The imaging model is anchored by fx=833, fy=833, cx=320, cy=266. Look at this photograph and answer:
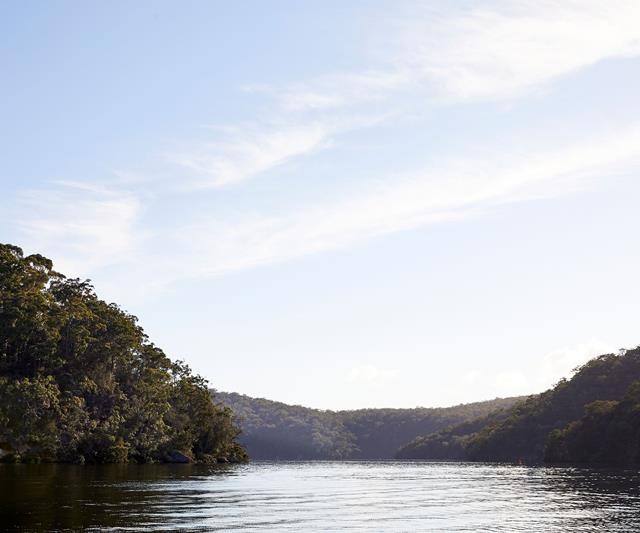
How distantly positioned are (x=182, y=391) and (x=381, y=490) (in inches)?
4633

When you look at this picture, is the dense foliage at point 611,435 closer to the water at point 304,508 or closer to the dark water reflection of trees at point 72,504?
the water at point 304,508

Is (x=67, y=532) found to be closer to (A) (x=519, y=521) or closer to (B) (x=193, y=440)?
(A) (x=519, y=521)

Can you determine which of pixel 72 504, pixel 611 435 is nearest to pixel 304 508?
pixel 72 504

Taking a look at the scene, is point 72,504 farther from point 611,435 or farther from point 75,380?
point 611,435

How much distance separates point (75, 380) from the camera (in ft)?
479

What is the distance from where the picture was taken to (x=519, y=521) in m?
47.6

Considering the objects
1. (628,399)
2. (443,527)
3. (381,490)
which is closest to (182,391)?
(628,399)

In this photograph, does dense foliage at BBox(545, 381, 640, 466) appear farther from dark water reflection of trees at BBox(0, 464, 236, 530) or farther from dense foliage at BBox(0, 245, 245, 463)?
dark water reflection of trees at BBox(0, 464, 236, 530)

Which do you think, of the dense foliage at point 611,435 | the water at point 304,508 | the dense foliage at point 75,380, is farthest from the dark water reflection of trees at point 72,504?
the dense foliage at point 611,435

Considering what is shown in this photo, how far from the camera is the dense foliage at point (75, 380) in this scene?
125 metres

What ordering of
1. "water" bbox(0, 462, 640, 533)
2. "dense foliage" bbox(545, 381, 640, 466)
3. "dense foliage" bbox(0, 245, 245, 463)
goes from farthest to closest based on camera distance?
"dense foliage" bbox(545, 381, 640, 466)
"dense foliage" bbox(0, 245, 245, 463)
"water" bbox(0, 462, 640, 533)

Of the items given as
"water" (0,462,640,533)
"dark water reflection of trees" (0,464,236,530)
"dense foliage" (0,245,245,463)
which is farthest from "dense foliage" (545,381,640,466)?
"dark water reflection of trees" (0,464,236,530)

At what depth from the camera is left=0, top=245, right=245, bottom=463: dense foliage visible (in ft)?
411

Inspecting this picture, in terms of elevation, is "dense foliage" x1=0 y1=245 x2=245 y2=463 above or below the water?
above
